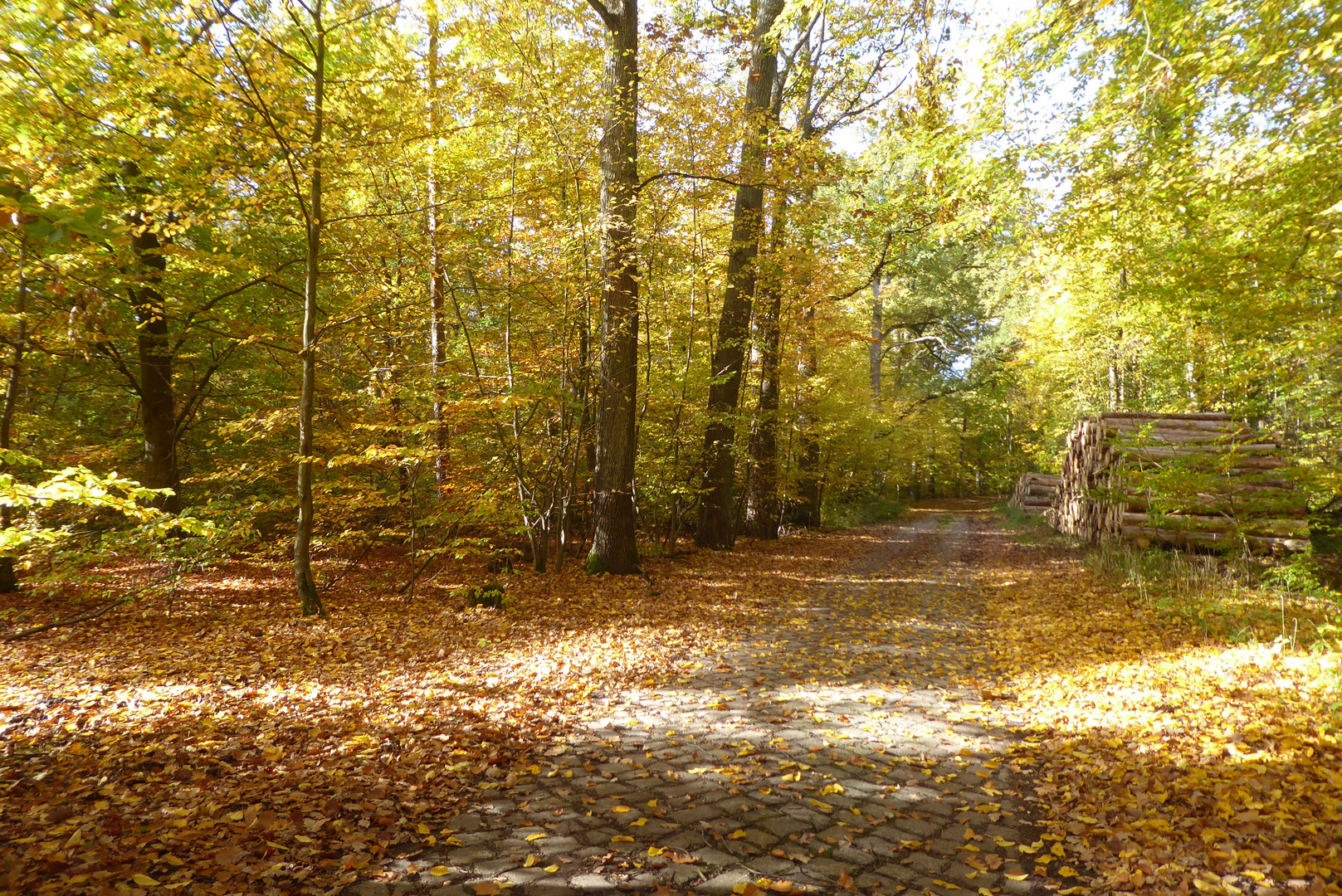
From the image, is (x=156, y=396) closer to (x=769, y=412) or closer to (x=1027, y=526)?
(x=769, y=412)

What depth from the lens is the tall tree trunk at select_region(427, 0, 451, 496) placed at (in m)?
9.10

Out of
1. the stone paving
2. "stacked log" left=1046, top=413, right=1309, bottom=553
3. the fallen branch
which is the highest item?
"stacked log" left=1046, top=413, right=1309, bottom=553

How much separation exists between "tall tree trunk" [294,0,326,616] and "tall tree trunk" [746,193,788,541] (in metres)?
7.78

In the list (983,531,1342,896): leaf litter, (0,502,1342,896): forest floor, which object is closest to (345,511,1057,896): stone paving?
(0,502,1342,896): forest floor

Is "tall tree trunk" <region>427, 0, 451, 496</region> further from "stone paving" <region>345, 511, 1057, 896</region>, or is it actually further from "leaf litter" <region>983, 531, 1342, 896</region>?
"leaf litter" <region>983, 531, 1342, 896</region>

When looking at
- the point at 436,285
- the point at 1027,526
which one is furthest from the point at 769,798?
the point at 1027,526

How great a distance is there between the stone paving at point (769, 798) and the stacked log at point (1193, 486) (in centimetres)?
425

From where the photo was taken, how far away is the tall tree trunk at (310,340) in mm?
7410

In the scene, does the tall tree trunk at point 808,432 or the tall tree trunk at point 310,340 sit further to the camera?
the tall tree trunk at point 808,432

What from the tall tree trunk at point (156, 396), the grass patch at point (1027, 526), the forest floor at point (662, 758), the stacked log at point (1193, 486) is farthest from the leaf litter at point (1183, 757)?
the grass patch at point (1027, 526)

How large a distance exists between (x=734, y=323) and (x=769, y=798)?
34.6ft

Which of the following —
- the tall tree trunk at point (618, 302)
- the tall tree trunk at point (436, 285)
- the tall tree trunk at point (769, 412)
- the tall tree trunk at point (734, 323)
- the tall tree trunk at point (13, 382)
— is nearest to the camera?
the tall tree trunk at point (13, 382)

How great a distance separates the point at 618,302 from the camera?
10164 mm

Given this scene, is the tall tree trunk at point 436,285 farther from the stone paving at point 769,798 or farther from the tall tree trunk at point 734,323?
the stone paving at point 769,798
